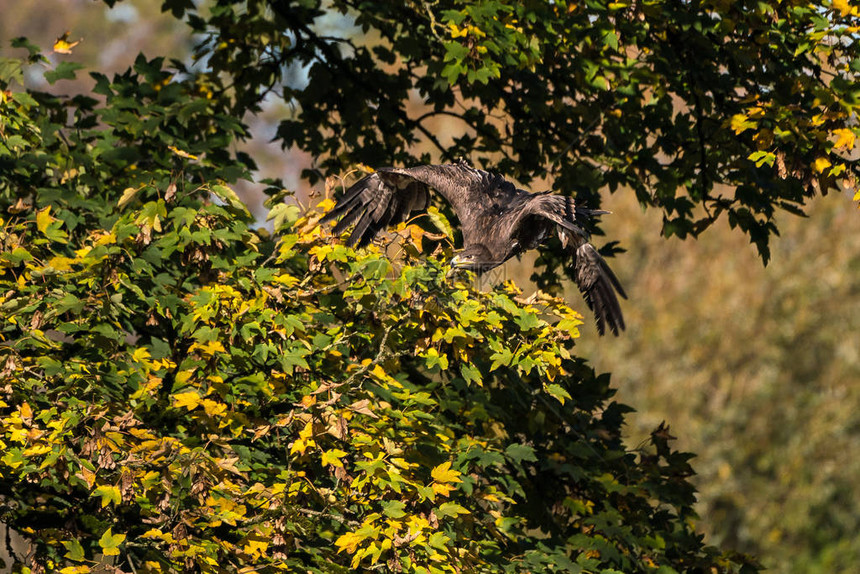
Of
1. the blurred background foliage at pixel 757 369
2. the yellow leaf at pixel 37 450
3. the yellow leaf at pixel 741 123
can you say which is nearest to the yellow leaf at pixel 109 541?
the yellow leaf at pixel 37 450

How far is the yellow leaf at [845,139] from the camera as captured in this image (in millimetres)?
5662

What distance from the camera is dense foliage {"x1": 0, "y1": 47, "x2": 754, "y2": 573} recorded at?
4871 millimetres

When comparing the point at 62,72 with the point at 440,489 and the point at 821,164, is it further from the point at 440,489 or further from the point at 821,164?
the point at 821,164

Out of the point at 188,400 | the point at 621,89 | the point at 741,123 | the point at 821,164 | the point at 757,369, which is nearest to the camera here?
the point at 188,400

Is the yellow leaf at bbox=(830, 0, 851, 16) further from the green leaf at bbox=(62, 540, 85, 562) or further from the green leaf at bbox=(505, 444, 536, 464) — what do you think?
the green leaf at bbox=(62, 540, 85, 562)

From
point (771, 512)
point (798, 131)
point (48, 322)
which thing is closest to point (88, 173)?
point (48, 322)

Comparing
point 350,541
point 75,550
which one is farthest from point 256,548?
point 75,550

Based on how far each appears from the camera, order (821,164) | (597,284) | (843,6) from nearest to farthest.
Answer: (597,284) → (843,6) → (821,164)

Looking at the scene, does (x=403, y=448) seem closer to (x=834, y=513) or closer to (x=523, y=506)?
(x=523, y=506)

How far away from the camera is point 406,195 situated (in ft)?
20.8

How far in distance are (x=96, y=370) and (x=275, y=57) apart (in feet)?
12.0

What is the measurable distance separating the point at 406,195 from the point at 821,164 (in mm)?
2091

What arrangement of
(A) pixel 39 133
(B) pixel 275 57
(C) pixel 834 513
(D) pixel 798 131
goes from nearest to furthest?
(D) pixel 798 131, (A) pixel 39 133, (B) pixel 275 57, (C) pixel 834 513

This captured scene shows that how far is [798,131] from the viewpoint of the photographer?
5.80 meters
